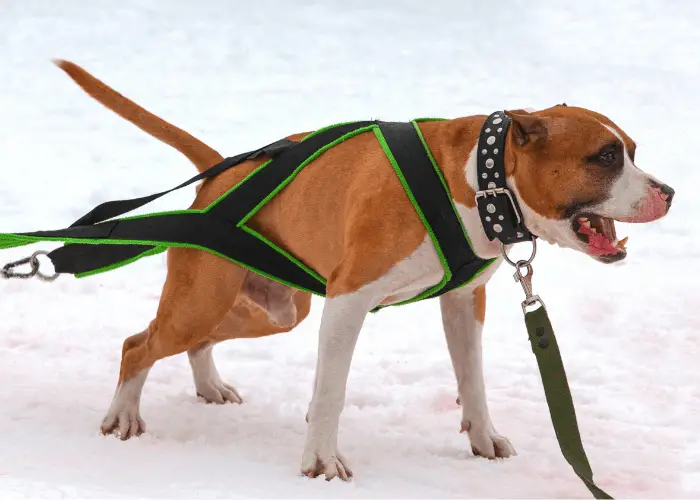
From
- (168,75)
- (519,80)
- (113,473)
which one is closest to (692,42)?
(519,80)

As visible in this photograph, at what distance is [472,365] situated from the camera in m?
3.21

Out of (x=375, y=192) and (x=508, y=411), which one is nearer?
(x=375, y=192)

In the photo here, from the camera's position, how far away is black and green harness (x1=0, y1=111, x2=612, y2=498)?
107 inches

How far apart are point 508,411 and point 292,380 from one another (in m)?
0.86

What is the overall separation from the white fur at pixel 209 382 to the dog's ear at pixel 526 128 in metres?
1.60

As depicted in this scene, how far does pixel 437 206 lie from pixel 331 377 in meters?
0.56

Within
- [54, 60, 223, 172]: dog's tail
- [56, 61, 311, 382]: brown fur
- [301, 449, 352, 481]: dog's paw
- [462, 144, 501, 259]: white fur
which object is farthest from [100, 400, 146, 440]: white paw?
[462, 144, 501, 259]: white fur

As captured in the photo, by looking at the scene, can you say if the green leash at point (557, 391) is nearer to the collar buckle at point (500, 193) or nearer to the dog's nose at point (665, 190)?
the collar buckle at point (500, 193)

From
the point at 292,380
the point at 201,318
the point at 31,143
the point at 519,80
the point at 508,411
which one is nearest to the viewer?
the point at 201,318

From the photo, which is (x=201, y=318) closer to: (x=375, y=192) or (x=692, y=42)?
(x=375, y=192)

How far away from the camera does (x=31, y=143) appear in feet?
23.4

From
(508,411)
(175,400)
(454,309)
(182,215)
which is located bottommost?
(508,411)

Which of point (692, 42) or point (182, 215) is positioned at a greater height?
point (182, 215)

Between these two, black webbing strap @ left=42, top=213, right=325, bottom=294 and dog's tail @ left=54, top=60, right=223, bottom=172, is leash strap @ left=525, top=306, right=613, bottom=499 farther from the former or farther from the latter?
dog's tail @ left=54, top=60, right=223, bottom=172
